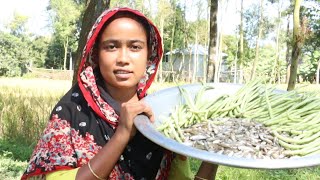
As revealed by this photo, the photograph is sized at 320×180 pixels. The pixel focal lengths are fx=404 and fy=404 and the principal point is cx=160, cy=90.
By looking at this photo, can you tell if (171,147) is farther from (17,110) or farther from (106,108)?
(17,110)

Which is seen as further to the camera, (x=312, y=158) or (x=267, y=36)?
(x=267, y=36)

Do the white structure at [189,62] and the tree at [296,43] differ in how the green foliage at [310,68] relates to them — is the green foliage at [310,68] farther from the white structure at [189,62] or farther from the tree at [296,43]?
the tree at [296,43]

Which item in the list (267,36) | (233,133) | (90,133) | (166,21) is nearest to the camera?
(233,133)

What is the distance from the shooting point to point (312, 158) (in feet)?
4.12

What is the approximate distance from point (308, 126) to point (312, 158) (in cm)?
35

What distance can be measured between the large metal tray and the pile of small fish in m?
0.13

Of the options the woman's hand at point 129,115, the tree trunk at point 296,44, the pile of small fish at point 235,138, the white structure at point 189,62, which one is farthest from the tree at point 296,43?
the white structure at point 189,62

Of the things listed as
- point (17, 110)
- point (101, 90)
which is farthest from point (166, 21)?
point (101, 90)

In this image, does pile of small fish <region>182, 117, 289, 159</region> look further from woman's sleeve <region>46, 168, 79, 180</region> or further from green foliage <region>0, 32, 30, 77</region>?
green foliage <region>0, 32, 30, 77</region>

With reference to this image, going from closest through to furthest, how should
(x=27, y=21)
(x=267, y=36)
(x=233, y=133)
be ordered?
(x=233, y=133), (x=267, y=36), (x=27, y=21)

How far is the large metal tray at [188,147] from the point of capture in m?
1.20

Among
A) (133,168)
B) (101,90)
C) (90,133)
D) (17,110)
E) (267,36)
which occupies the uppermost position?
(267,36)

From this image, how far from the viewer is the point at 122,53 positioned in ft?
5.24

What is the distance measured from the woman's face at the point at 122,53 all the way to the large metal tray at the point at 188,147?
0.48 ft
